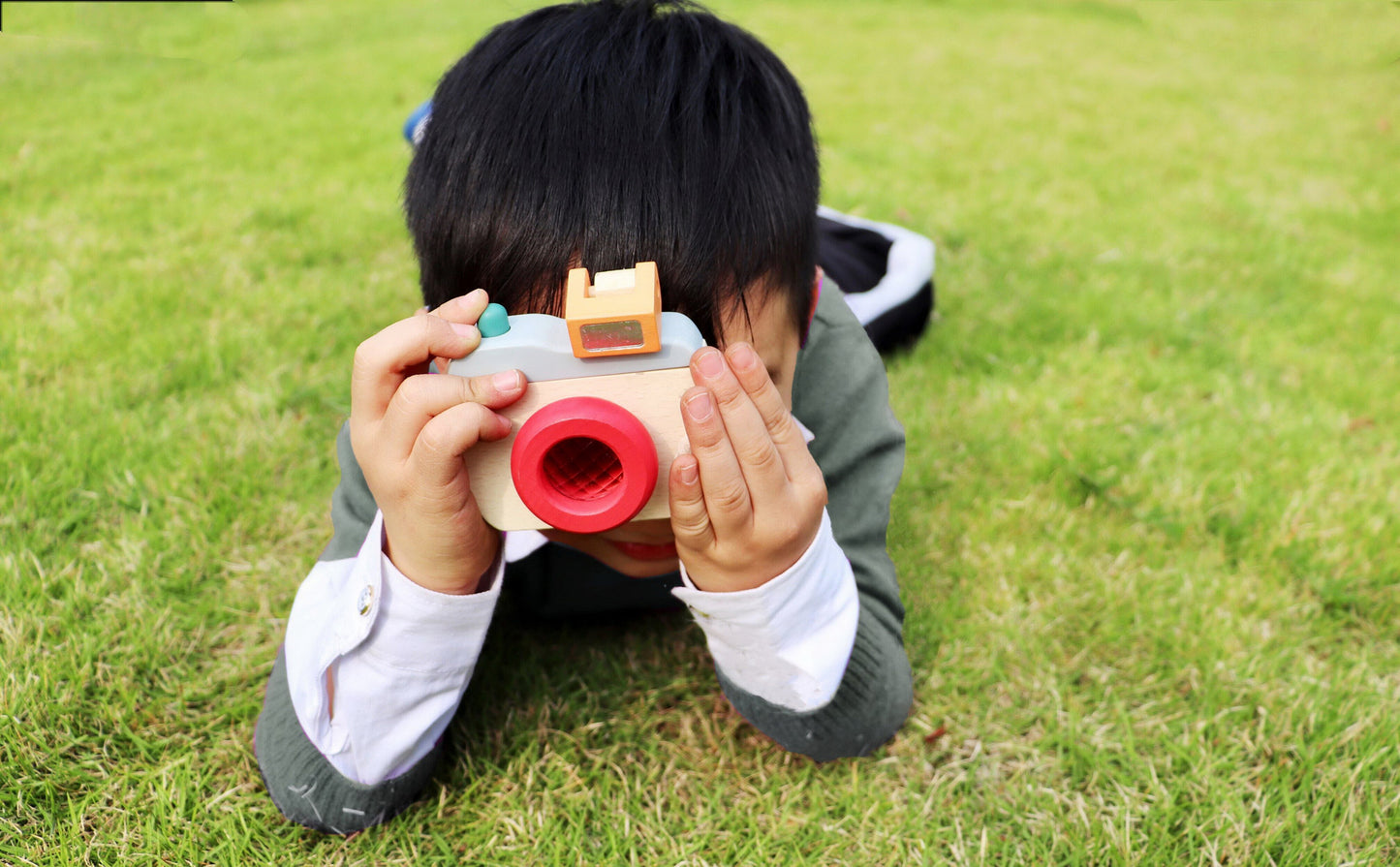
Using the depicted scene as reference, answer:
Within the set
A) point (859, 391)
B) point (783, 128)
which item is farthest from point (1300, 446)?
point (783, 128)

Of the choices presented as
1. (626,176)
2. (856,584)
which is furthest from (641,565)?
(626,176)

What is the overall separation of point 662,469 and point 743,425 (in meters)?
0.10

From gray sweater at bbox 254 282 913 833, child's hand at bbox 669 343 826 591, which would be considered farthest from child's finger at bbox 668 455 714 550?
gray sweater at bbox 254 282 913 833

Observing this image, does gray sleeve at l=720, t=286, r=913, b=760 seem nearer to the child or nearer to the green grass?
the child

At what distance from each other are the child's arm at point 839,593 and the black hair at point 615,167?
247 millimetres

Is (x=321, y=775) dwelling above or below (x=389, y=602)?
below

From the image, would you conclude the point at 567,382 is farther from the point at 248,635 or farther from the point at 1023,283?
the point at 1023,283

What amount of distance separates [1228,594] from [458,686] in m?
1.45

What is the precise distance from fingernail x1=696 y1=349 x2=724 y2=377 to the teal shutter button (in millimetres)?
203

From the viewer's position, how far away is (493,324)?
985 millimetres

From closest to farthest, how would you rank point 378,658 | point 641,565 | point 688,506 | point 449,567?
point 688,506
point 449,567
point 378,658
point 641,565

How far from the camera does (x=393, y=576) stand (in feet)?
3.92

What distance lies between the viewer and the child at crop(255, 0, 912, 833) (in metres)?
1.02

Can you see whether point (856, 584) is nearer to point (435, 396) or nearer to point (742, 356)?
point (742, 356)
